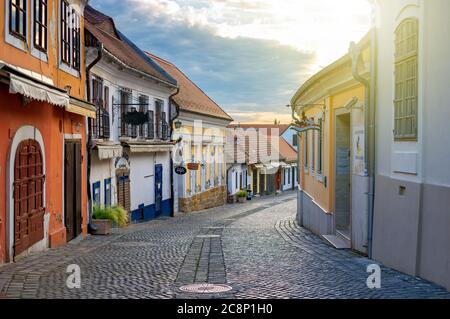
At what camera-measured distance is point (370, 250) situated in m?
11.0

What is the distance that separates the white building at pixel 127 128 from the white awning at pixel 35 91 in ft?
20.1

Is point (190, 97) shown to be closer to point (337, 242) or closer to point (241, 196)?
point (241, 196)

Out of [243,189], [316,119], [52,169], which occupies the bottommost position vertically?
[243,189]

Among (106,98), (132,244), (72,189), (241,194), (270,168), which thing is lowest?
(241,194)

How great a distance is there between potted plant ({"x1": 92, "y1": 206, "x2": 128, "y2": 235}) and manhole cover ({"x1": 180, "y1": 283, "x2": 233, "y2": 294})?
27.5ft

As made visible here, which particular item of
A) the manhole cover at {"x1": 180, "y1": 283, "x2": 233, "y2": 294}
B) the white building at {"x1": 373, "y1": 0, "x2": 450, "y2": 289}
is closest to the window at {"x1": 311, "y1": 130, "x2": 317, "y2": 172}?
the white building at {"x1": 373, "y1": 0, "x2": 450, "y2": 289}

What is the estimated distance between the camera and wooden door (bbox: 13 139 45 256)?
10.1 meters

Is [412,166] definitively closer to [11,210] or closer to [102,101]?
[11,210]

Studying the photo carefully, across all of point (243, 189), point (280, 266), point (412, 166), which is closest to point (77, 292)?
point (280, 266)

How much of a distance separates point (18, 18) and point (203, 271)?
4.96 metres

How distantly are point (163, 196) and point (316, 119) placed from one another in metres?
10.8

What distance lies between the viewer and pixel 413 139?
29.4 ft

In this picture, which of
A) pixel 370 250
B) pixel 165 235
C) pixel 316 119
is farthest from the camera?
pixel 316 119

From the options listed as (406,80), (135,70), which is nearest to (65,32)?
(135,70)
